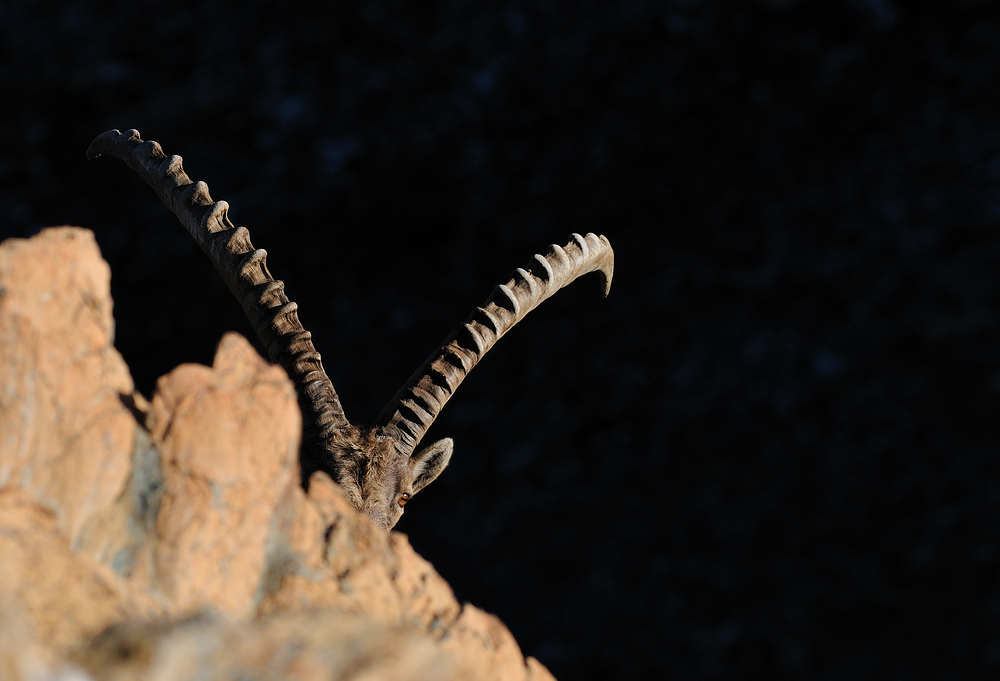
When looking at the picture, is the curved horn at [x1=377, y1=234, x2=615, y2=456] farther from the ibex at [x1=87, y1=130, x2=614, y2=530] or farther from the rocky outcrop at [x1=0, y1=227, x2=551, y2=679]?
the rocky outcrop at [x1=0, y1=227, x2=551, y2=679]

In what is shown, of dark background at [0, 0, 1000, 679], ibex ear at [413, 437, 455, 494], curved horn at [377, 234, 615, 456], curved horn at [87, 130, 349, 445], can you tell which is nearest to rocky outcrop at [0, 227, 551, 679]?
curved horn at [87, 130, 349, 445]

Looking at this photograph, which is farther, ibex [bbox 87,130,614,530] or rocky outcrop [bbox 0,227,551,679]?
ibex [bbox 87,130,614,530]

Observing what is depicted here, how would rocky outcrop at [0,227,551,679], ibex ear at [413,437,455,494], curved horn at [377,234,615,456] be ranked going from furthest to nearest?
ibex ear at [413,437,455,494]
curved horn at [377,234,615,456]
rocky outcrop at [0,227,551,679]

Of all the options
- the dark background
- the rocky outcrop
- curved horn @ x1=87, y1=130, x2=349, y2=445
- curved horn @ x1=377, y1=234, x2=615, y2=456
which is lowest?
the rocky outcrop

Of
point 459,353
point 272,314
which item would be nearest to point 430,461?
point 459,353

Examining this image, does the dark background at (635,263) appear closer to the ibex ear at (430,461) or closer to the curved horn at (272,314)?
the ibex ear at (430,461)

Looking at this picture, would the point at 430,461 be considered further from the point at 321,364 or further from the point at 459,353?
the point at 321,364
